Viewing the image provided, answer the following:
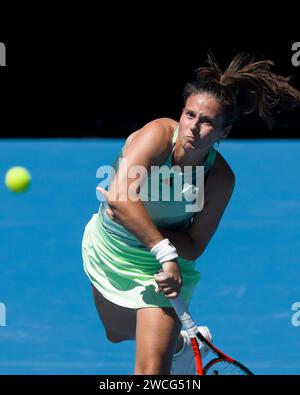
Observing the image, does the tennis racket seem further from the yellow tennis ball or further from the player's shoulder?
the yellow tennis ball

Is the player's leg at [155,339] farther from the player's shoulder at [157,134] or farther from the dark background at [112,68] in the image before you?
the dark background at [112,68]

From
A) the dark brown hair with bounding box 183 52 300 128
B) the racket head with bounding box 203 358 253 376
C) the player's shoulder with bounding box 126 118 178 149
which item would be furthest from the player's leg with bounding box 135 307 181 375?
the dark brown hair with bounding box 183 52 300 128

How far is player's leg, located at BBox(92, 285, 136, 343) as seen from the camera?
162 inches

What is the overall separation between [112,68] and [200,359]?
21.8 feet

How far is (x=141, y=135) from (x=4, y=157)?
5.05 meters

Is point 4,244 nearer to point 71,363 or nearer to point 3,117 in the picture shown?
point 71,363

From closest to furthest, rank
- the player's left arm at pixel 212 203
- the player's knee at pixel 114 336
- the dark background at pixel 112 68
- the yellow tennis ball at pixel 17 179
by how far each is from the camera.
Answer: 1. the player's left arm at pixel 212 203
2. the player's knee at pixel 114 336
3. the yellow tennis ball at pixel 17 179
4. the dark background at pixel 112 68

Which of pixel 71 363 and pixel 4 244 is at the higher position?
pixel 4 244

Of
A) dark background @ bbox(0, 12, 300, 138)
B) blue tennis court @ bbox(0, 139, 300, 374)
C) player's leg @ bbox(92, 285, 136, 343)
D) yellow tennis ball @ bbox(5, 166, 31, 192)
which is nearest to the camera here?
player's leg @ bbox(92, 285, 136, 343)

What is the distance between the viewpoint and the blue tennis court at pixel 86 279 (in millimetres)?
4898

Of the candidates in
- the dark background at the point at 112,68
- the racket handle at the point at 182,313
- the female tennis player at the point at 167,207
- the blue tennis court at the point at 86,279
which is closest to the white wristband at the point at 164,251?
the female tennis player at the point at 167,207

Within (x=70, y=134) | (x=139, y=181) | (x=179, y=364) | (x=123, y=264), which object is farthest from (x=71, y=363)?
(x=70, y=134)

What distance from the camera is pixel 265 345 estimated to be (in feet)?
16.4

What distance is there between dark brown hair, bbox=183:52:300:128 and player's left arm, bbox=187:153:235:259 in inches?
8.4
